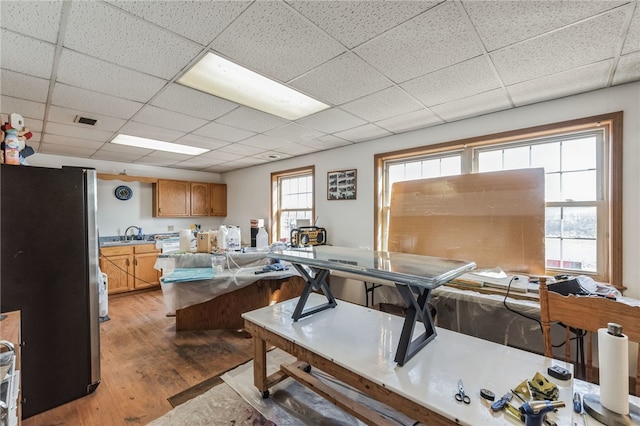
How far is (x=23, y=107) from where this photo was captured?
2404 mm

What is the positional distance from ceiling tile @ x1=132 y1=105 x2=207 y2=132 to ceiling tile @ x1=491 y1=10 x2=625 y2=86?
8.92 ft

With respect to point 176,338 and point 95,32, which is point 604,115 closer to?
point 95,32

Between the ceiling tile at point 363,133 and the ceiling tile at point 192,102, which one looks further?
the ceiling tile at point 363,133

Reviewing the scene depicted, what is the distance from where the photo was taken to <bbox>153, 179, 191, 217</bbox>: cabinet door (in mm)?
5316

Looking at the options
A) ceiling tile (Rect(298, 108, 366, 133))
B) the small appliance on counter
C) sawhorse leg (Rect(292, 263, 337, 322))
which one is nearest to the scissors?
sawhorse leg (Rect(292, 263, 337, 322))

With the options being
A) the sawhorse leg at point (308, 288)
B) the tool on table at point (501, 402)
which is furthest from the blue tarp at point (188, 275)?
the tool on table at point (501, 402)

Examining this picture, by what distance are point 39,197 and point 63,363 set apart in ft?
3.96

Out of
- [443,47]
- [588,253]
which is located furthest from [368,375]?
[588,253]

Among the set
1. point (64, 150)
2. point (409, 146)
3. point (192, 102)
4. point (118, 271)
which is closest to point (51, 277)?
point (192, 102)

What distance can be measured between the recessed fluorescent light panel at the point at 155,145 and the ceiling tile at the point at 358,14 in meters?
3.15

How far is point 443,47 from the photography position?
1646 millimetres

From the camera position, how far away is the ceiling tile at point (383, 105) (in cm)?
229

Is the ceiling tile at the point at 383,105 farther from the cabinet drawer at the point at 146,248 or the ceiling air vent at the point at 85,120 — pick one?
the cabinet drawer at the point at 146,248

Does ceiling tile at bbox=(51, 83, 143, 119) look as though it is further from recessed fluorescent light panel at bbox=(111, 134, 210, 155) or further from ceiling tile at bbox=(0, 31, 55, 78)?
recessed fluorescent light panel at bbox=(111, 134, 210, 155)
